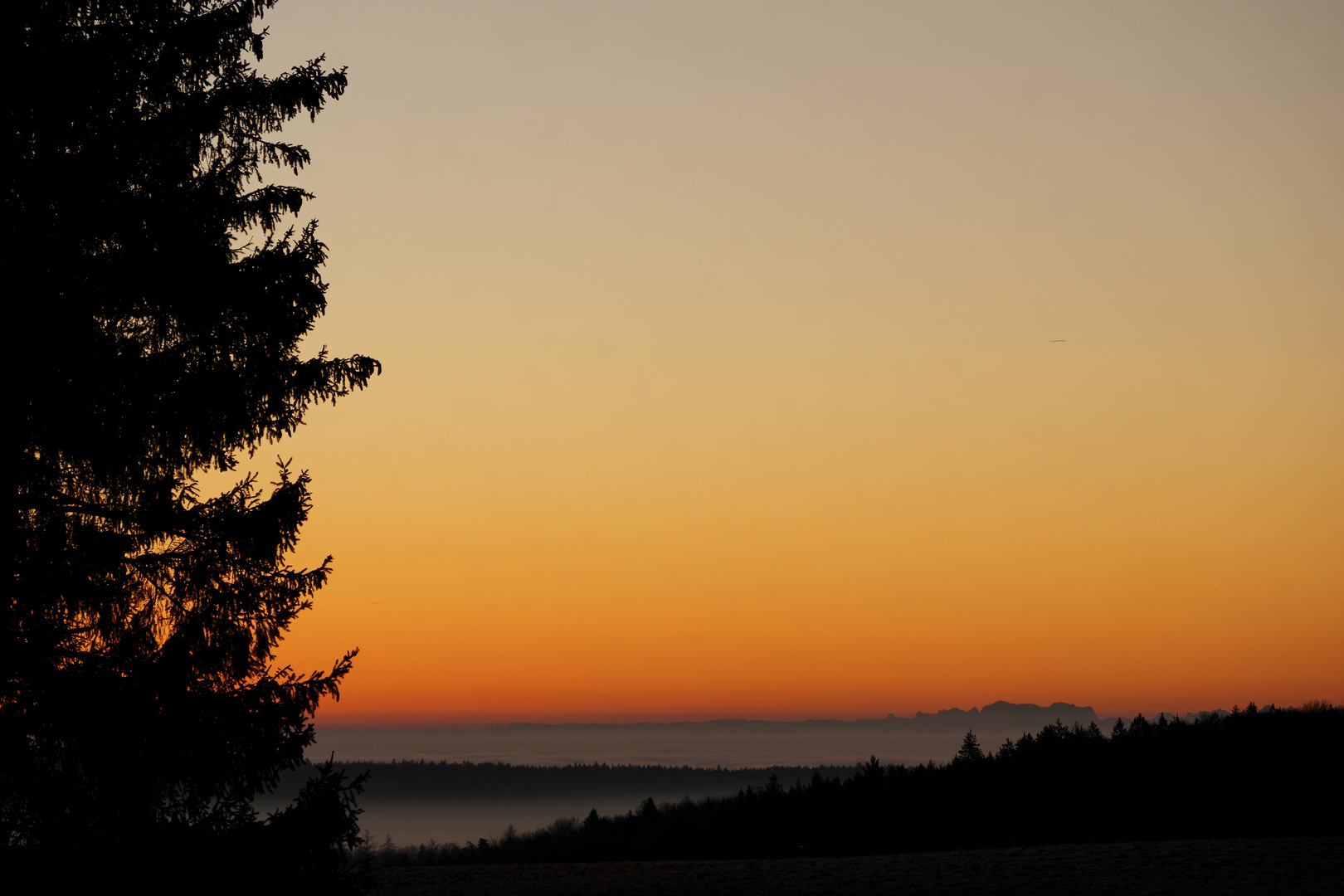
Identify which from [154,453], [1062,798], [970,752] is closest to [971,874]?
[1062,798]

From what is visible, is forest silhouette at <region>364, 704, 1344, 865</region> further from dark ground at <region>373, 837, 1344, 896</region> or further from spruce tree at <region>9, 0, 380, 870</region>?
spruce tree at <region>9, 0, 380, 870</region>

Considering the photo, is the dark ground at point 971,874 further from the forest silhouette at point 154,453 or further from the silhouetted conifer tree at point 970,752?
the silhouetted conifer tree at point 970,752

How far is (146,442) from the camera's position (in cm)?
1078

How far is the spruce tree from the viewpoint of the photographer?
32.7ft

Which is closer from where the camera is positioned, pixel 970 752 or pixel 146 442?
pixel 146 442

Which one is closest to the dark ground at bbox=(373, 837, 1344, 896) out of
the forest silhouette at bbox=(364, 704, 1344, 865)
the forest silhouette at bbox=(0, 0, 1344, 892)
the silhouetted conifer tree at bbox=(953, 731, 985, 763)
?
the forest silhouette at bbox=(364, 704, 1344, 865)

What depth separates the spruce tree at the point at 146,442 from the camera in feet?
32.7

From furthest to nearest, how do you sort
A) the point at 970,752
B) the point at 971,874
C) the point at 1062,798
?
1. the point at 970,752
2. the point at 1062,798
3. the point at 971,874

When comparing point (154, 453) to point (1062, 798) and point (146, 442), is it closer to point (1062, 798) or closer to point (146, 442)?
point (146, 442)

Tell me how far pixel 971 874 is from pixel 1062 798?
493 inches

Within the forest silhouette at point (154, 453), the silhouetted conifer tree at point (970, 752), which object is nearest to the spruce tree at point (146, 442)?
the forest silhouette at point (154, 453)

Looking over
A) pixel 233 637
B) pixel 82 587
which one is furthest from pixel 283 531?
pixel 82 587

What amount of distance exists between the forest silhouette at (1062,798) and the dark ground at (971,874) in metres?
3.67

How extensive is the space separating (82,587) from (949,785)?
92.2ft
